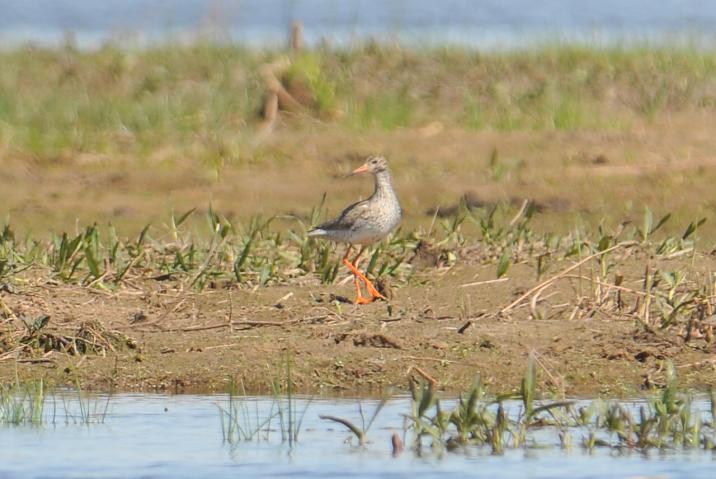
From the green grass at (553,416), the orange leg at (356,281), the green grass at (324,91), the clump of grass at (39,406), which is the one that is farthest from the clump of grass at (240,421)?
the green grass at (324,91)

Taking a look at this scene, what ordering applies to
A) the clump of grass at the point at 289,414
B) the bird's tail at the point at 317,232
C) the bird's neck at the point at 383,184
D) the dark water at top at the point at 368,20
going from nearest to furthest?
the clump of grass at the point at 289,414 → the bird's tail at the point at 317,232 → the bird's neck at the point at 383,184 → the dark water at top at the point at 368,20

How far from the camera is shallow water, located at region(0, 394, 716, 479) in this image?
5.40m

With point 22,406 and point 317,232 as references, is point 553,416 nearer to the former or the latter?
point 22,406

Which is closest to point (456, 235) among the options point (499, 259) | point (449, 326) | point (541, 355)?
point (499, 259)

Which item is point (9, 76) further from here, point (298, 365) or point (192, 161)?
point (298, 365)

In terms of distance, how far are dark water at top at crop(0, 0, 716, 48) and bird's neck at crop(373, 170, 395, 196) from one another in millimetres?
6571

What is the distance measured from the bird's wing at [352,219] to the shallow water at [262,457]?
2344 millimetres

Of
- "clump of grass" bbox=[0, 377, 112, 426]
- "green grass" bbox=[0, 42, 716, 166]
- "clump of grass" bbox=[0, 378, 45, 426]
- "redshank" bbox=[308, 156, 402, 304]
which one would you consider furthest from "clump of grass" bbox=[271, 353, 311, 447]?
"green grass" bbox=[0, 42, 716, 166]

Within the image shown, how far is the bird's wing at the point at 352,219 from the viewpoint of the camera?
8.48 m

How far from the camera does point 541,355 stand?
6664mm

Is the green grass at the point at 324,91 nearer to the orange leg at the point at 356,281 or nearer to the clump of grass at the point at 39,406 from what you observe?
the orange leg at the point at 356,281

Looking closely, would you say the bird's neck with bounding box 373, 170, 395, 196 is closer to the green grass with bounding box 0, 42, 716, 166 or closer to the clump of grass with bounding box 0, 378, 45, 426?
the clump of grass with bounding box 0, 378, 45, 426

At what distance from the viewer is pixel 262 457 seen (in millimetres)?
5633

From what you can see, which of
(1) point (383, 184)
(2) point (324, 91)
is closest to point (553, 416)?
(1) point (383, 184)
